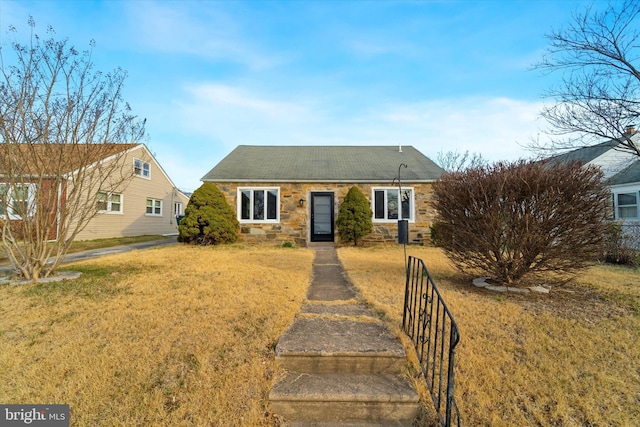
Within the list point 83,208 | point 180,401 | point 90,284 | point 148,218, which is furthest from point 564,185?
point 148,218

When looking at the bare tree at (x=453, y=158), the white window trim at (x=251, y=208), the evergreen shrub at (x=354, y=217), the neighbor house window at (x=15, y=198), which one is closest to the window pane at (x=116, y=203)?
the white window trim at (x=251, y=208)

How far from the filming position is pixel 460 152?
28.8 m

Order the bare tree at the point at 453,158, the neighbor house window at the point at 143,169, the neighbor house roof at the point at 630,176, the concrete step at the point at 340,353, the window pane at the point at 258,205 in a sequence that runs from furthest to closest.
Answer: the bare tree at the point at 453,158 → the neighbor house window at the point at 143,169 → the window pane at the point at 258,205 → the neighbor house roof at the point at 630,176 → the concrete step at the point at 340,353

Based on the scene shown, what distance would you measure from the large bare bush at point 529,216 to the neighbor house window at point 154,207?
1794cm

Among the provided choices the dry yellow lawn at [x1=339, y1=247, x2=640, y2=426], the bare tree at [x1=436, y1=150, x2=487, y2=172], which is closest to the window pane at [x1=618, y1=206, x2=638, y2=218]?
the dry yellow lawn at [x1=339, y1=247, x2=640, y2=426]

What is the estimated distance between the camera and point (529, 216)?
4242 millimetres

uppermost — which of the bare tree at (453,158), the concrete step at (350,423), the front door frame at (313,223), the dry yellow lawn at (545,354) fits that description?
the bare tree at (453,158)

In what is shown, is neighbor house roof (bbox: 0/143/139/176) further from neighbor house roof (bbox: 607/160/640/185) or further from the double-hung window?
neighbor house roof (bbox: 607/160/640/185)

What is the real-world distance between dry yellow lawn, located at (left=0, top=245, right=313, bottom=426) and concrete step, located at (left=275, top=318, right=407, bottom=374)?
0.63ft

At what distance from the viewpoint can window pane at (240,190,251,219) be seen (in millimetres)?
11727

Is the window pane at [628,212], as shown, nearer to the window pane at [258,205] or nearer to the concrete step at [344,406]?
the window pane at [258,205]

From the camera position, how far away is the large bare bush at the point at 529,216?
4.16 metres

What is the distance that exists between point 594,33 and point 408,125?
9.70 metres

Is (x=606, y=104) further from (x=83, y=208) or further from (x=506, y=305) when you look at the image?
(x=83, y=208)
